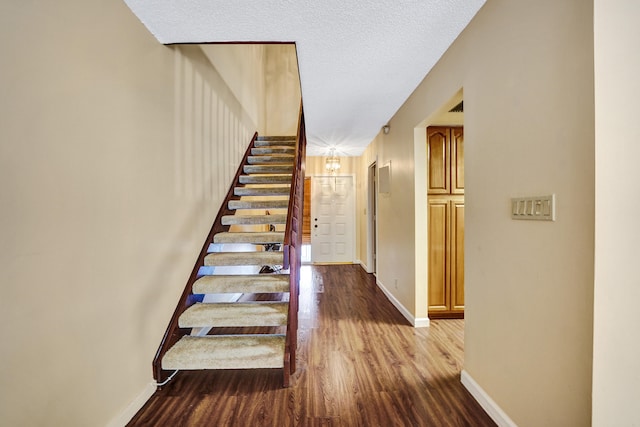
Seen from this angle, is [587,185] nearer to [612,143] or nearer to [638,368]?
[612,143]

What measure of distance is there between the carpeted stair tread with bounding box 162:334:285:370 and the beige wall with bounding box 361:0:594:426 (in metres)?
1.34

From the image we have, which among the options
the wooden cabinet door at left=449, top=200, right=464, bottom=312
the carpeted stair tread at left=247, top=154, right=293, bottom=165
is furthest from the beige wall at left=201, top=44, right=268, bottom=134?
the wooden cabinet door at left=449, top=200, right=464, bottom=312

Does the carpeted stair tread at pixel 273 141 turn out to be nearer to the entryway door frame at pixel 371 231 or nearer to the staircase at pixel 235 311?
the staircase at pixel 235 311

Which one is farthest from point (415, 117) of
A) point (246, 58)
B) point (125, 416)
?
point (125, 416)

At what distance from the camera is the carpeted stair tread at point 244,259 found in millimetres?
2654

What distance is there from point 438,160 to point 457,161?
0.21 m

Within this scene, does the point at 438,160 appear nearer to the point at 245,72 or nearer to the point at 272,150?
the point at 272,150

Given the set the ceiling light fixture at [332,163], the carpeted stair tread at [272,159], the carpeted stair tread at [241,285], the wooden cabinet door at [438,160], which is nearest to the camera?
the carpeted stair tread at [241,285]

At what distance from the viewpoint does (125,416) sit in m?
1.62

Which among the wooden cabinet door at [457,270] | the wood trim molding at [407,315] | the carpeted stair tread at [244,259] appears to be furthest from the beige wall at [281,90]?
the wooden cabinet door at [457,270]

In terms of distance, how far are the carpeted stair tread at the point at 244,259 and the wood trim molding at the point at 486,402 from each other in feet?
5.38

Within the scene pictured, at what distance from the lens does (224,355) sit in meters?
2.03

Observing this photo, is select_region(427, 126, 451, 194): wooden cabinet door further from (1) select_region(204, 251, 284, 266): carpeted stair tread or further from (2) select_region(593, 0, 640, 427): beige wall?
(2) select_region(593, 0, 640, 427): beige wall

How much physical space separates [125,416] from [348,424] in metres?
1.24
